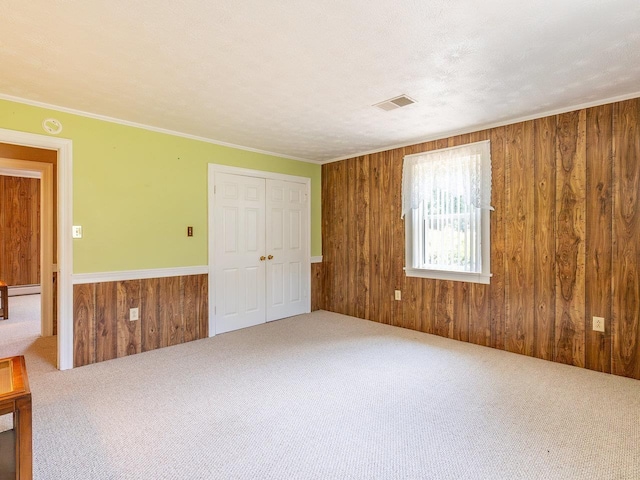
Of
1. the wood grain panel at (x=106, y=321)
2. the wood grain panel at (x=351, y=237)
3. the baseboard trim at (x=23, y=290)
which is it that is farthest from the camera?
the baseboard trim at (x=23, y=290)

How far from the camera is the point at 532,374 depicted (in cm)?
297

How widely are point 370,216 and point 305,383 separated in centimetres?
259

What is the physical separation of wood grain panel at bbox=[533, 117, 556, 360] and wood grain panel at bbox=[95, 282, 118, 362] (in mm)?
4115

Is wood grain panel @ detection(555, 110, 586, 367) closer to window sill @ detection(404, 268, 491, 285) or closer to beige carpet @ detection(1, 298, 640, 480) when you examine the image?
beige carpet @ detection(1, 298, 640, 480)

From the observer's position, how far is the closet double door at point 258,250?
4.29 meters

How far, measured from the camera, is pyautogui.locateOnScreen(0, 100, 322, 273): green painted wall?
10.6ft

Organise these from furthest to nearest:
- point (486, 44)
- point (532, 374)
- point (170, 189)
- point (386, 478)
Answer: point (170, 189) → point (532, 374) → point (486, 44) → point (386, 478)

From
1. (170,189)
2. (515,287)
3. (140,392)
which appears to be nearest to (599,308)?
(515,287)

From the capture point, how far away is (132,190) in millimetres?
3549

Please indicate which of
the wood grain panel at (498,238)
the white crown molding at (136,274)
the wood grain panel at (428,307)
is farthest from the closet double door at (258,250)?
the wood grain panel at (498,238)

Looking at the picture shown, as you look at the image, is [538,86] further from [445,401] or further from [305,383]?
[305,383]

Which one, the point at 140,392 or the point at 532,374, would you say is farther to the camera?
the point at 532,374

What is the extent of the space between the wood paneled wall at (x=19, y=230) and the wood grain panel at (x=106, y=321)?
543cm

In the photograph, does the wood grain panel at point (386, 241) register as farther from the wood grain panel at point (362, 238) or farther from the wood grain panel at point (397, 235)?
the wood grain panel at point (362, 238)
